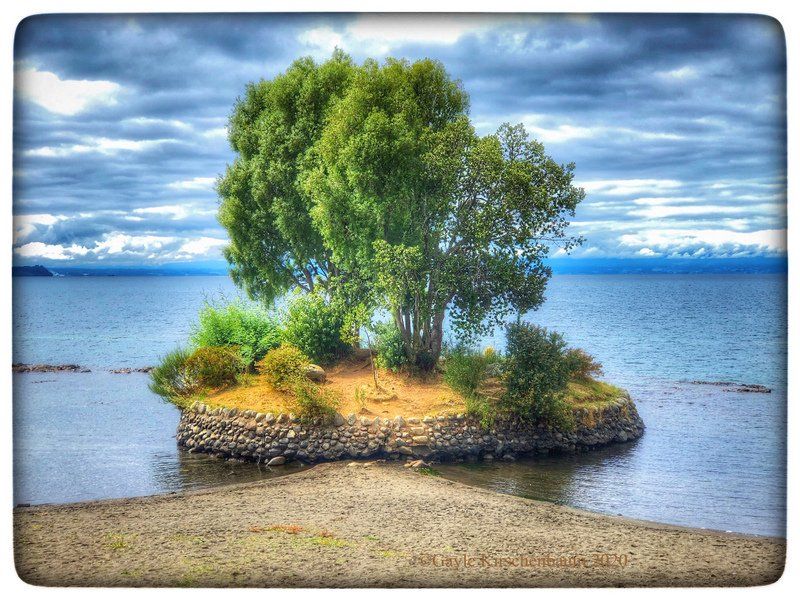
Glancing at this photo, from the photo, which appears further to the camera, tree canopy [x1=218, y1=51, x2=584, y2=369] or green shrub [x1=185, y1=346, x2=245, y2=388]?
green shrub [x1=185, y1=346, x2=245, y2=388]

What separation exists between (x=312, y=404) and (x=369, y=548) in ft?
19.8

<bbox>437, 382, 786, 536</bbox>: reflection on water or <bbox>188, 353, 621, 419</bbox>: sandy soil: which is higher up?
<bbox>188, 353, 621, 419</bbox>: sandy soil

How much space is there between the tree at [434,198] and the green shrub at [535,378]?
616 mm

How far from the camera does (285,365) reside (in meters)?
16.0

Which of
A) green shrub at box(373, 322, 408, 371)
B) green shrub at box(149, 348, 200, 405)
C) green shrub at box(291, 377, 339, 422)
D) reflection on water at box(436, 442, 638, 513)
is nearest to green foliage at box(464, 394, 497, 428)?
Answer: reflection on water at box(436, 442, 638, 513)

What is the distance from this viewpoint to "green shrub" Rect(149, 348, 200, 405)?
17.1m

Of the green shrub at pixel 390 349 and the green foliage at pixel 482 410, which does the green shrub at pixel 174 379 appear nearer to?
the green shrub at pixel 390 349

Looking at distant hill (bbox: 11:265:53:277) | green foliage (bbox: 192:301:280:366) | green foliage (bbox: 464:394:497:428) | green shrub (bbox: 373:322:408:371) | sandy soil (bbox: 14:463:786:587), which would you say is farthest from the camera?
green foliage (bbox: 192:301:280:366)

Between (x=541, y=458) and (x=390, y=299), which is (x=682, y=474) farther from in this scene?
(x=390, y=299)

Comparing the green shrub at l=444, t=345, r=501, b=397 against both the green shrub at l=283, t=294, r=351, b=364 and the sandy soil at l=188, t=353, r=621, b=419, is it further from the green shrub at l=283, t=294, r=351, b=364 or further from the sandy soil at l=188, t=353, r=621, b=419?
the green shrub at l=283, t=294, r=351, b=364

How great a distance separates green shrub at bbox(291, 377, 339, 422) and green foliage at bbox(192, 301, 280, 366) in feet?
7.89

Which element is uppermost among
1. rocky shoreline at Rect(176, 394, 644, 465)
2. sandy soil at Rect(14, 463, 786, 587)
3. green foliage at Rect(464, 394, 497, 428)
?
green foliage at Rect(464, 394, 497, 428)

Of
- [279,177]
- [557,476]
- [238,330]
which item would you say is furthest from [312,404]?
[279,177]

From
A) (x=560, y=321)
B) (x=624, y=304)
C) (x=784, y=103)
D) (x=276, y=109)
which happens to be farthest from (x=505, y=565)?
(x=624, y=304)
